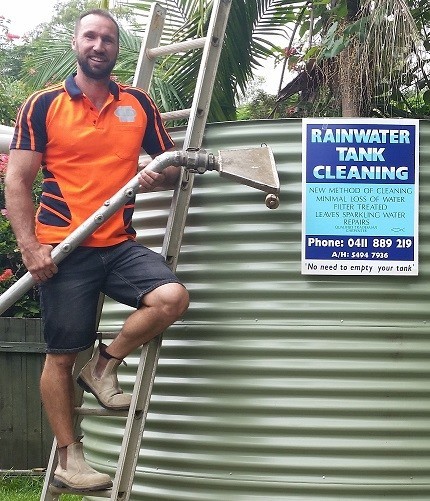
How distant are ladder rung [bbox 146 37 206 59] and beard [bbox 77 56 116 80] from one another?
0.58 meters

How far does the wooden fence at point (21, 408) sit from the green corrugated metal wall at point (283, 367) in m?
3.68

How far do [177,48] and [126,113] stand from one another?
2.38ft

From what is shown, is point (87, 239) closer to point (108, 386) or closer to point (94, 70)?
point (108, 386)

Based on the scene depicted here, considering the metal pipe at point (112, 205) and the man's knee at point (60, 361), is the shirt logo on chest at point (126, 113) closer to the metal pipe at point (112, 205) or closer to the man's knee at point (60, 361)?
the metal pipe at point (112, 205)

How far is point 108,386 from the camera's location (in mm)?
4832

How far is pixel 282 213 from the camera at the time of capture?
509cm

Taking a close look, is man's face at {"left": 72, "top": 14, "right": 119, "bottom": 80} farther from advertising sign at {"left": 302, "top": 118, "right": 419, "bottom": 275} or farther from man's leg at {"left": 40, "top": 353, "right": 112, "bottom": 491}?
man's leg at {"left": 40, "top": 353, "right": 112, "bottom": 491}

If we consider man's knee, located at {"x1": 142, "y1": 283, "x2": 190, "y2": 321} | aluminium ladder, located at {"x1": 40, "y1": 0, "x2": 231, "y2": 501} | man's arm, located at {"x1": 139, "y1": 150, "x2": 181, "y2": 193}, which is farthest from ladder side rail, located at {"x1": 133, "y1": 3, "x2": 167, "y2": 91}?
man's knee, located at {"x1": 142, "y1": 283, "x2": 190, "y2": 321}

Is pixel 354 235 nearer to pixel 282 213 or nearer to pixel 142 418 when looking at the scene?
pixel 282 213

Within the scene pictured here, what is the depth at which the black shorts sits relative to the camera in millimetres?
4742

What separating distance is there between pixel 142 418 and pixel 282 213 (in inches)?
46.3

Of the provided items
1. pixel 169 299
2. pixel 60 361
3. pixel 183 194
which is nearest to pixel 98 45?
pixel 183 194

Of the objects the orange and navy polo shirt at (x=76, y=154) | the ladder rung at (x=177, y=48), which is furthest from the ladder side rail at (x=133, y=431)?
the ladder rung at (x=177, y=48)

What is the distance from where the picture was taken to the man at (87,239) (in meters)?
4.70
